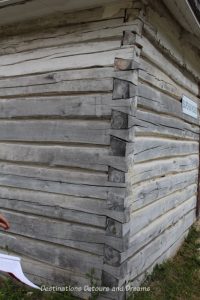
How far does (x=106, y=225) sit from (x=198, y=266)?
210 cm

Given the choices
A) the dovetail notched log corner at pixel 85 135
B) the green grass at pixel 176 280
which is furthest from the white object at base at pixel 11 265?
the green grass at pixel 176 280

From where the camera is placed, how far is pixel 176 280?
4.27 m

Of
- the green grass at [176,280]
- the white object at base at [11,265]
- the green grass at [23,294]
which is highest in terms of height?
the white object at base at [11,265]

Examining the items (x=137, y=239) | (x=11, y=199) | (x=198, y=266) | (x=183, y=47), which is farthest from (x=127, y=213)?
(x=183, y=47)

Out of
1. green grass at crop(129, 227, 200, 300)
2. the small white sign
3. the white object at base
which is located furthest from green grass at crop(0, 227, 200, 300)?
the small white sign

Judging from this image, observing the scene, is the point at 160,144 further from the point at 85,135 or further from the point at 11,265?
the point at 11,265

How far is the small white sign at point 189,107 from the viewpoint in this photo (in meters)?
4.99

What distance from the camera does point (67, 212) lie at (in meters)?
3.52

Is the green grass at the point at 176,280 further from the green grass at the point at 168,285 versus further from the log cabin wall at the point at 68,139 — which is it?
the log cabin wall at the point at 68,139

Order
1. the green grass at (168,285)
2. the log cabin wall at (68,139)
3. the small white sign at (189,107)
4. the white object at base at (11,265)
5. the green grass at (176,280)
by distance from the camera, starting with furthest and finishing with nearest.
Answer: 1. the small white sign at (189,107)
2. the green grass at (176,280)
3. the green grass at (168,285)
4. the log cabin wall at (68,139)
5. the white object at base at (11,265)

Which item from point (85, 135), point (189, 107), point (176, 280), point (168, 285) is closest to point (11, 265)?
point (85, 135)

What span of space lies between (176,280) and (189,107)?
2375mm

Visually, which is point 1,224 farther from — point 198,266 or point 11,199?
point 198,266

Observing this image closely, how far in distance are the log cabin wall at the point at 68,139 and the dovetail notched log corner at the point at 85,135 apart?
0.01m
